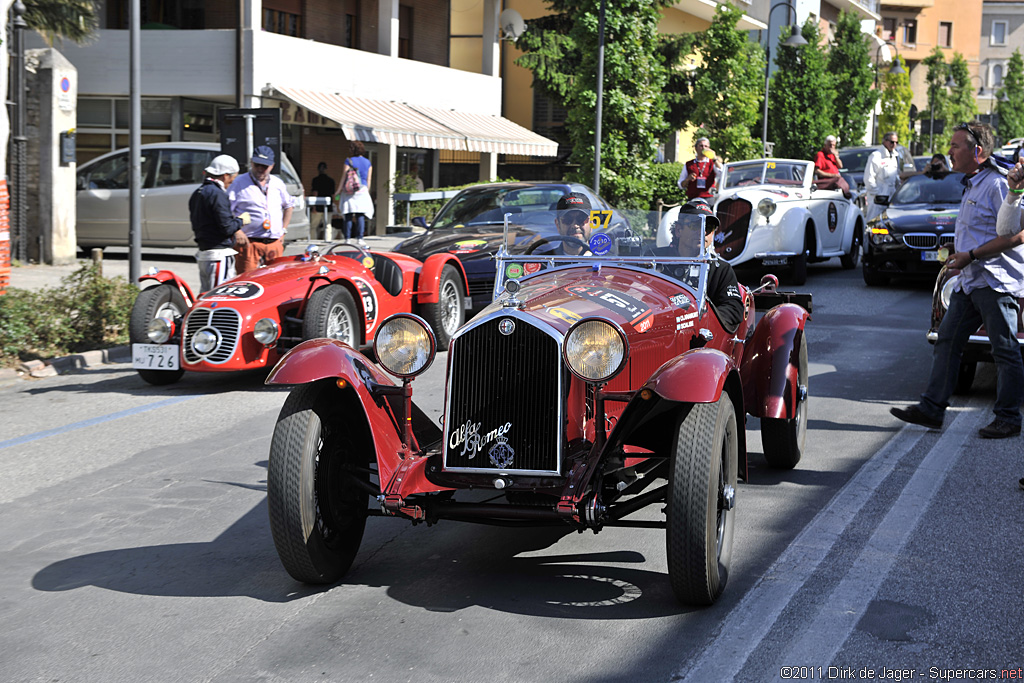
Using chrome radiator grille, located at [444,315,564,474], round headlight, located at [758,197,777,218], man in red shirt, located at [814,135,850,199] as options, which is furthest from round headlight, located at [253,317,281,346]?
man in red shirt, located at [814,135,850,199]

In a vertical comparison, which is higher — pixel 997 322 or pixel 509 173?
pixel 509 173

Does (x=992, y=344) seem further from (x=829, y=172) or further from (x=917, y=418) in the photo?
(x=829, y=172)

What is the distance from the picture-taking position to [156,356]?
9.06 m

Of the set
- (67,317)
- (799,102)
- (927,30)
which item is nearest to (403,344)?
(67,317)

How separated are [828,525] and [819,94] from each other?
36414mm

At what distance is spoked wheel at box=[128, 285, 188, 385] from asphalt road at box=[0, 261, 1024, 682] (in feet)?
5.99

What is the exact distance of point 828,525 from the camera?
5.56 m

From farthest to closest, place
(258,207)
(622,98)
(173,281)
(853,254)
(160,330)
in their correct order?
(622,98) → (853,254) → (258,207) → (173,281) → (160,330)

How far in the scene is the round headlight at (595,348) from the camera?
4.54 meters

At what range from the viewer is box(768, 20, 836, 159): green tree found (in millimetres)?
39375

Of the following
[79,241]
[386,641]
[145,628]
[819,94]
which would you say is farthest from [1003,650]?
[819,94]

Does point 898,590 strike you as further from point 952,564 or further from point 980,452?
point 980,452

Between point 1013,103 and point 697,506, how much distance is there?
87349mm

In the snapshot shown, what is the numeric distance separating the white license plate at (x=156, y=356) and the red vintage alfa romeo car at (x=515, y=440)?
4.32 meters
